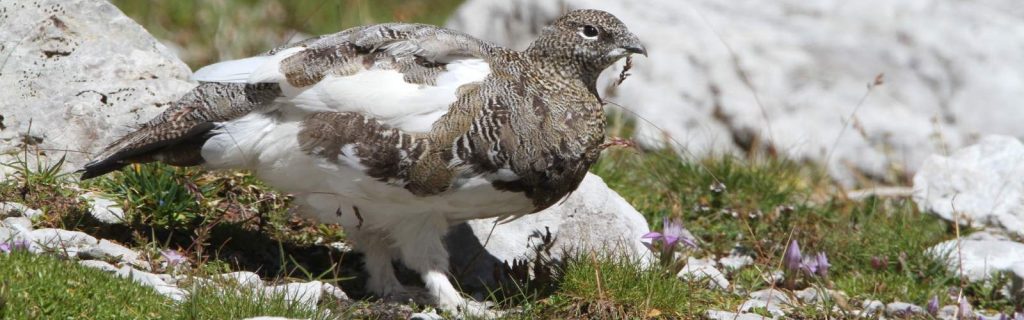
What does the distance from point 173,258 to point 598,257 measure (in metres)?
1.70

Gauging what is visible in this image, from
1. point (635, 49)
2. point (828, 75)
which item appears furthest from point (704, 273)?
point (828, 75)

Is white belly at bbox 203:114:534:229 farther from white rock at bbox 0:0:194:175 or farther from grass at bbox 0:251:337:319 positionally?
white rock at bbox 0:0:194:175

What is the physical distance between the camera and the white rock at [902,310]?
571 cm

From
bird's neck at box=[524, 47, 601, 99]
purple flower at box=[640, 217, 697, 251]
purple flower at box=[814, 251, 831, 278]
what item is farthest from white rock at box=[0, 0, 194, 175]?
purple flower at box=[814, 251, 831, 278]

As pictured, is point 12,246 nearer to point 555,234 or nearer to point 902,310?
point 555,234

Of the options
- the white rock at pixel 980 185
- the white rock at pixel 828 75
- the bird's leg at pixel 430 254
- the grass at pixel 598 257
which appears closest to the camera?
the grass at pixel 598 257

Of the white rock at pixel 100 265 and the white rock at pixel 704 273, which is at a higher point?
the white rock at pixel 100 265

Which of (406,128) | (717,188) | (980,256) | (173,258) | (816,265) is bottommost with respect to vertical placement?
(980,256)

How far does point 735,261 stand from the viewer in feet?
21.1

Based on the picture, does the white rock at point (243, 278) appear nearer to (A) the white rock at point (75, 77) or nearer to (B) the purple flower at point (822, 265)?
(A) the white rock at point (75, 77)

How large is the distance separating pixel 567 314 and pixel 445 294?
490 millimetres

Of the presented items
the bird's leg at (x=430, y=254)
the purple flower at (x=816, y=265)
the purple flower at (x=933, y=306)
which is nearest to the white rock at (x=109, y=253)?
the bird's leg at (x=430, y=254)

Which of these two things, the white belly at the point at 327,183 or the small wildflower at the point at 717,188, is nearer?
the white belly at the point at 327,183

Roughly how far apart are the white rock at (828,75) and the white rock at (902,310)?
2.42 meters
